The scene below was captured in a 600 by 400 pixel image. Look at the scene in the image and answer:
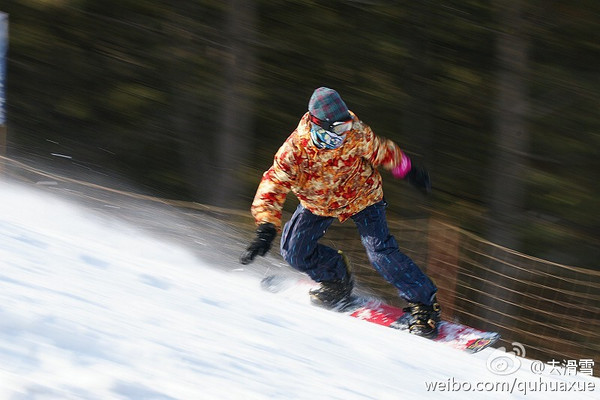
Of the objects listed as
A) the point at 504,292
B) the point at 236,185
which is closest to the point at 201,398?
the point at 504,292

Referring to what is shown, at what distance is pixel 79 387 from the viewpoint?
8.61 ft

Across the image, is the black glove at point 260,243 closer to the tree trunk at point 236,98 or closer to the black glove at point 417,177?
the black glove at point 417,177

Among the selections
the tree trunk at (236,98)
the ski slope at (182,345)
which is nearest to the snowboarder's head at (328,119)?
the ski slope at (182,345)

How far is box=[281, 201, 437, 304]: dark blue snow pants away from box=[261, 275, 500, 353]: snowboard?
22cm

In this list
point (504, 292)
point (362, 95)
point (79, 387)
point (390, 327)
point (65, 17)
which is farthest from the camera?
point (65, 17)

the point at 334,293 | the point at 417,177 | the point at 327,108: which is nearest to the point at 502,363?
the point at 417,177

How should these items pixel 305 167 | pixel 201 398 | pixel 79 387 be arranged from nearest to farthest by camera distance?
1. pixel 79 387
2. pixel 201 398
3. pixel 305 167

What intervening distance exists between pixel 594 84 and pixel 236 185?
13.9 feet

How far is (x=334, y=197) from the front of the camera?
15.2ft

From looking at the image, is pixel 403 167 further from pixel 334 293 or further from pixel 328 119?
pixel 334 293

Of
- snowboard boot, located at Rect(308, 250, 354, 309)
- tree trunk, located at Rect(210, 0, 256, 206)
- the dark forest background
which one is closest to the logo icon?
snowboard boot, located at Rect(308, 250, 354, 309)

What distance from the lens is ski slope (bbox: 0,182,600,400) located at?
2.77 meters

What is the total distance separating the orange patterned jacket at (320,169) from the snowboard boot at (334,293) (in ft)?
2.29

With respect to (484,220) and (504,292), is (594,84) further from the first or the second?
(504,292)
